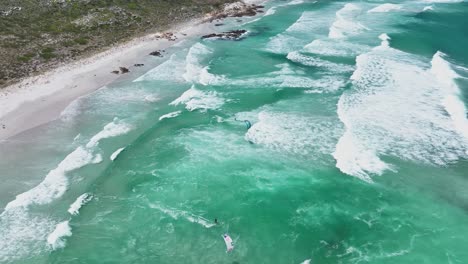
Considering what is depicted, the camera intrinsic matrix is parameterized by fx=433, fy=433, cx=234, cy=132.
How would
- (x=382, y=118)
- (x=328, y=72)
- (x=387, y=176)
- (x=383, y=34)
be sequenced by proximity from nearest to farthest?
(x=387, y=176), (x=382, y=118), (x=328, y=72), (x=383, y=34)

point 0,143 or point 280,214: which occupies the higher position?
point 0,143

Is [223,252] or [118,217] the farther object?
[118,217]

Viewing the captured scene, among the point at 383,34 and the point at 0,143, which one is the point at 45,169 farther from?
the point at 383,34

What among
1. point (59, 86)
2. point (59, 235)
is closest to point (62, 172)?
point (59, 235)

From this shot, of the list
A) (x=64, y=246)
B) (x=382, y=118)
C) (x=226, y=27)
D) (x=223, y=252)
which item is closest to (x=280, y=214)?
(x=223, y=252)

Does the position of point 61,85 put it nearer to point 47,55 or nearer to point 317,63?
point 47,55
